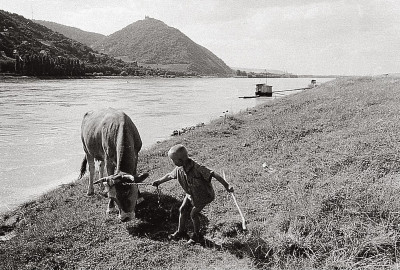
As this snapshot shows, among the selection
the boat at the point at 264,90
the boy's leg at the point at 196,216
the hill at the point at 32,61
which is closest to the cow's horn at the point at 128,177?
the boy's leg at the point at 196,216

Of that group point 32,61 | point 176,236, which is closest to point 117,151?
point 176,236

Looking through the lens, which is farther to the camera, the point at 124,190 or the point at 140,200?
the point at 140,200

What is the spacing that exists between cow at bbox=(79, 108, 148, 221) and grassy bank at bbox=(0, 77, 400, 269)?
2.47 ft

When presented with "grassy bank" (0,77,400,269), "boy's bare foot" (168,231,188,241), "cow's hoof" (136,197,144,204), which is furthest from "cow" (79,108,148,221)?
"boy's bare foot" (168,231,188,241)

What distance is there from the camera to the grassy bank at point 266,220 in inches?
204

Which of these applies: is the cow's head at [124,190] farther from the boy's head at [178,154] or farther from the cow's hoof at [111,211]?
the boy's head at [178,154]

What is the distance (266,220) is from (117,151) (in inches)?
152

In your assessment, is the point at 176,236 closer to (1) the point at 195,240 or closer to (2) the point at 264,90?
(1) the point at 195,240

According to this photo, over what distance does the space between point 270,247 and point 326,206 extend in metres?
1.40

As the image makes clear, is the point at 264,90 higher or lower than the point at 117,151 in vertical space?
higher

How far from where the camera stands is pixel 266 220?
6.43 meters

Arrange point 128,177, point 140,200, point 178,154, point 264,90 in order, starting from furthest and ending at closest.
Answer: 1. point 264,90
2. point 140,200
3. point 128,177
4. point 178,154

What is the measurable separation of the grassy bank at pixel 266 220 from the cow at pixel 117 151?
29.6 inches

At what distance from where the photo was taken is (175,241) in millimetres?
6305
